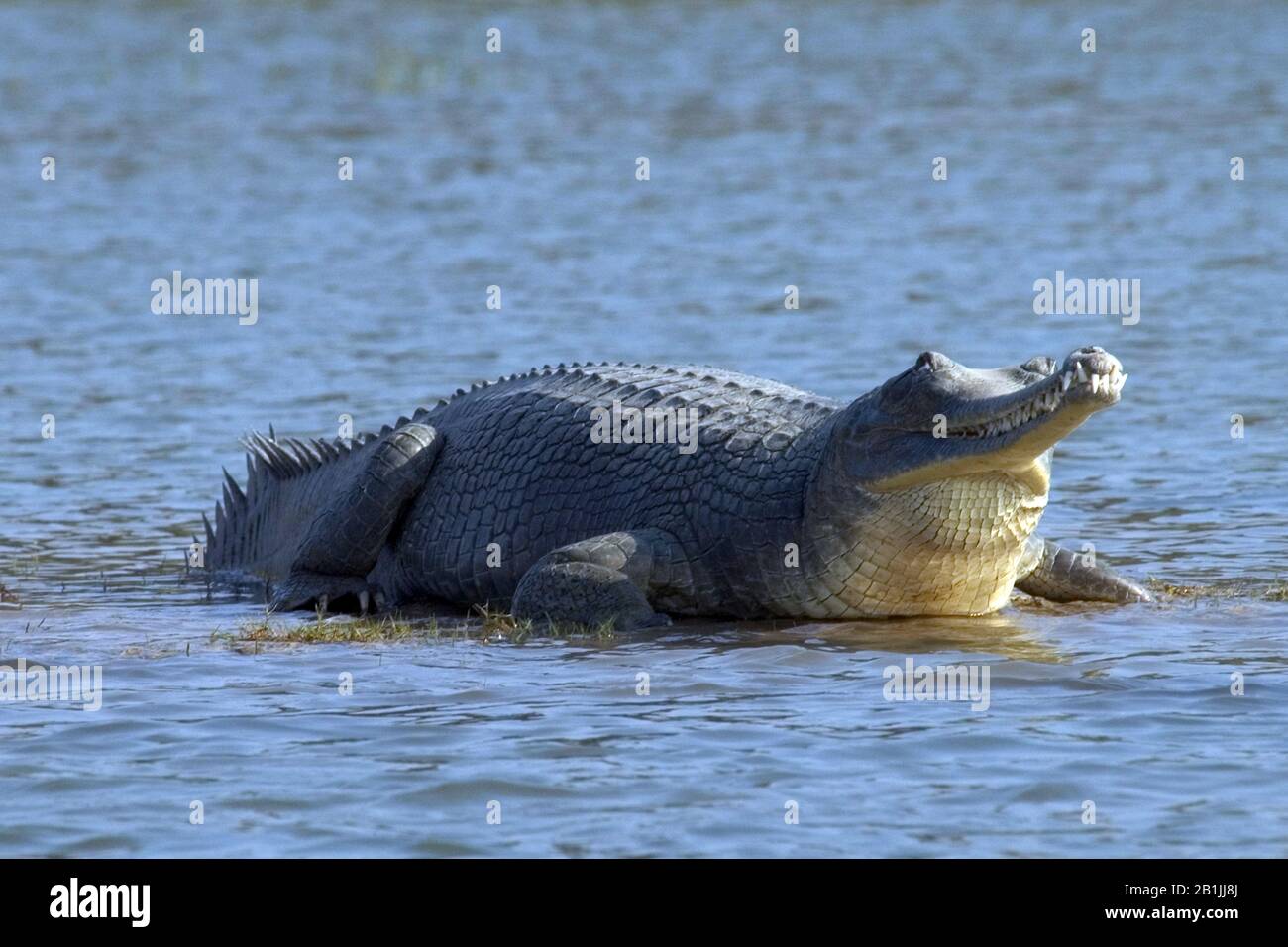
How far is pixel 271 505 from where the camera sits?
421 inches

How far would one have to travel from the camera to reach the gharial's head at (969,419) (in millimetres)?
7363

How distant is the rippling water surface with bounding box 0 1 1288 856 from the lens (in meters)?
6.28

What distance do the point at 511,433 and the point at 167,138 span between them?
53.7ft

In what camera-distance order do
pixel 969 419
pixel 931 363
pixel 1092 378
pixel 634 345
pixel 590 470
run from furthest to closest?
1. pixel 634 345
2. pixel 590 470
3. pixel 931 363
4. pixel 969 419
5. pixel 1092 378

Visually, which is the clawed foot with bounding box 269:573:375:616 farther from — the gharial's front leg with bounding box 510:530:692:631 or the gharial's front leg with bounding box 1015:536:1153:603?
the gharial's front leg with bounding box 1015:536:1153:603

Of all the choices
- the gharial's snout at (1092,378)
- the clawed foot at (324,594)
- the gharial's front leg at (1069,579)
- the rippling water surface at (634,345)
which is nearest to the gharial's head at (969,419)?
the gharial's snout at (1092,378)

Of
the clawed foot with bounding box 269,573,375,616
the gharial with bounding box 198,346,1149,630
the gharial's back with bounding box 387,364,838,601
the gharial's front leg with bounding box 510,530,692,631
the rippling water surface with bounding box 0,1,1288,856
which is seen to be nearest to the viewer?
the rippling water surface with bounding box 0,1,1288,856

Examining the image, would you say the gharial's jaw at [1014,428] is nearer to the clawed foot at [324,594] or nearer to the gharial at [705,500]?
the gharial at [705,500]

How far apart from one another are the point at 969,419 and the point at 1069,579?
4.38 ft

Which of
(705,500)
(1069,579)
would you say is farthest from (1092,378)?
(705,500)

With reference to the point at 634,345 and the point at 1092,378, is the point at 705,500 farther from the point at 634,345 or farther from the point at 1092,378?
the point at 634,345

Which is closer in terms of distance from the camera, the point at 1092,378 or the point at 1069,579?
the point at 1092,378

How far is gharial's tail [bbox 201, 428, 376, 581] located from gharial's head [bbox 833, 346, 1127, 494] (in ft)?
9.08

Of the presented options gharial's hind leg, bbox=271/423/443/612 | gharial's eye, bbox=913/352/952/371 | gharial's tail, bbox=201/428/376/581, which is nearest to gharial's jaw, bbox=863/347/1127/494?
gharial's eye, bbox=913/352/952/371
